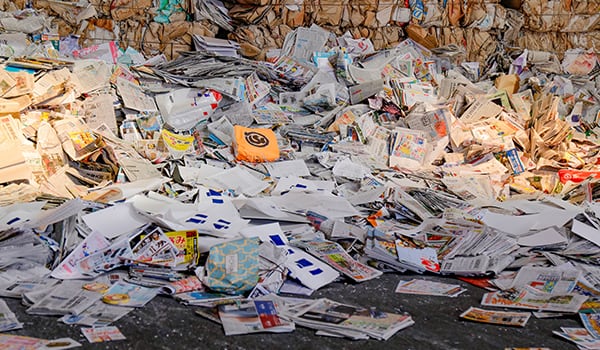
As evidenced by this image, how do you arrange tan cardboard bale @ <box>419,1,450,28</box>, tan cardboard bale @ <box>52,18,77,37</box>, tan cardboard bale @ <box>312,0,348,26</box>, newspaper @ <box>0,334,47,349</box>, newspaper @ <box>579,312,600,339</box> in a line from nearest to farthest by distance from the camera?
newspaper @ <box>0,334,47,349</box> → newspaper @ <box>579,312,600,339</box> → tan cardboard bale @ <box>52,18,77,37</box> → tan cardboard bale @ <box>312,0,348,26</box> → tan cardboard bale @ <box>419,1,450,28</box>

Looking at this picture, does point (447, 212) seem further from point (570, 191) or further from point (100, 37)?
point (100, 37)

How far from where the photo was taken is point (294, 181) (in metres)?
3.00

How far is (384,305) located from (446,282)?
0.34 m

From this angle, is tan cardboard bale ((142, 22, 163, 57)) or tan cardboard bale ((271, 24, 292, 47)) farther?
tan cardboard bale ((271, 24, 292, 47))

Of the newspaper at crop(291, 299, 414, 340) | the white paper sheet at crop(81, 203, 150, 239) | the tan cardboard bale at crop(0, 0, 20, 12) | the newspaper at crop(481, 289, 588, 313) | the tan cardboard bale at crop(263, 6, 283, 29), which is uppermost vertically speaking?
the tan cardboard bale at crop(0, 0, 20, 12)

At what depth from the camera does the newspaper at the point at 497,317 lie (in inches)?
69.7

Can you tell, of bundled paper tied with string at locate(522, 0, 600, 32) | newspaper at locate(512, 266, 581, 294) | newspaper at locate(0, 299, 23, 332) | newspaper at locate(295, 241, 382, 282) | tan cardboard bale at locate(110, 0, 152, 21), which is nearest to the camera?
newspaper at locate(0, 299, 23, 332)

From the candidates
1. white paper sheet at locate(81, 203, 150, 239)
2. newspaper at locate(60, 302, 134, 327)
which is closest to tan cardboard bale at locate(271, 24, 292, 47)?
white paper sheet at locate(81, 203, 150, 239)

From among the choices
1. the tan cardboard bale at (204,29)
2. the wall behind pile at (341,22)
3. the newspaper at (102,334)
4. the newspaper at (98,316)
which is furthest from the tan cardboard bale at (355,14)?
the newspaper at (102,334)

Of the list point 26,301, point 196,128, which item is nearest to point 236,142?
point 196,128

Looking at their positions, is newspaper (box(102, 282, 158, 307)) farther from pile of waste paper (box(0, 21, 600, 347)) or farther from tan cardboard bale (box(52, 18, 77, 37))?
tan cardboard bale (box(52, 18, 77, 37))

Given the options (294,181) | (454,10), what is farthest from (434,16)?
(294,181)

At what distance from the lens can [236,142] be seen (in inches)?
133

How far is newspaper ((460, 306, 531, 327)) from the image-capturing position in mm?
1770
